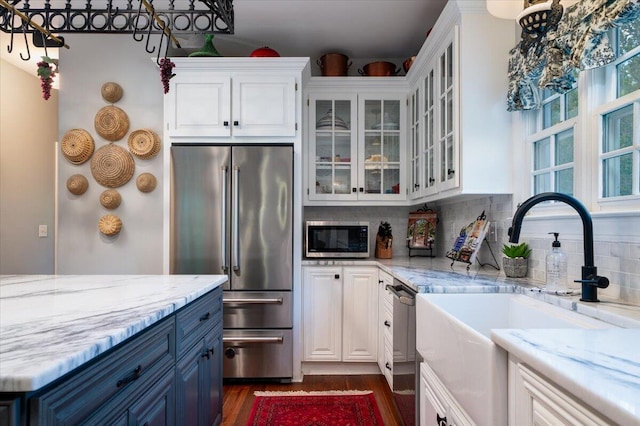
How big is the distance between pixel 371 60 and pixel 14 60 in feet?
11.9

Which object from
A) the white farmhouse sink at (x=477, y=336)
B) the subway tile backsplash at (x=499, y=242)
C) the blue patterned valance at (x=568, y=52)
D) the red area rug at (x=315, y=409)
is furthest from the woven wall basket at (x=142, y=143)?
the blue patterned valance at (x=568, y=52)

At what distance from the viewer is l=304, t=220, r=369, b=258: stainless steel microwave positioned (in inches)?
122

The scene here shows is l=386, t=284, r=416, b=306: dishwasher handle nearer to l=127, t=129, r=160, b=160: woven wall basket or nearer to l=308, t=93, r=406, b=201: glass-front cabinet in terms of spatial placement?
l=308, t=93, r=406, b=201: glass-front cabinet

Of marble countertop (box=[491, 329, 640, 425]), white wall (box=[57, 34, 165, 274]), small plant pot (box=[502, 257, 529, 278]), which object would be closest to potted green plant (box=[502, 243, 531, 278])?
small plant pot (box=[502, 257, 529, 278])

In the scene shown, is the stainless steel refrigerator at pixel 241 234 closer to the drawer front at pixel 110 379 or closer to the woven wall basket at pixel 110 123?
the woven wall basket at pixel 110 123

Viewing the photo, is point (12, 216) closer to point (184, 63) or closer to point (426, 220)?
point (184, 63)

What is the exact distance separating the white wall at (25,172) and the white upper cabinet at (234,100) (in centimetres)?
217

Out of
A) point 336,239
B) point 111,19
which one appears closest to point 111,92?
point 111,19

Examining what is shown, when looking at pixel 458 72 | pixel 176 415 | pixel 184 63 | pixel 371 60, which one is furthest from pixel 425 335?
pixel 371 60

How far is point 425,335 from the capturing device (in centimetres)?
154

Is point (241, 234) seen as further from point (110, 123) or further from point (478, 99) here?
point (478, 99)

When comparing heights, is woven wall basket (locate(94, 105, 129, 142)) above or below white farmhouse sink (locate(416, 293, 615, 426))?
above

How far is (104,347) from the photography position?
900 millimetres

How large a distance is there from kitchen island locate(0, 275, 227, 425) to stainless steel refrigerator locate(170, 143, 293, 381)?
859 millimetres
